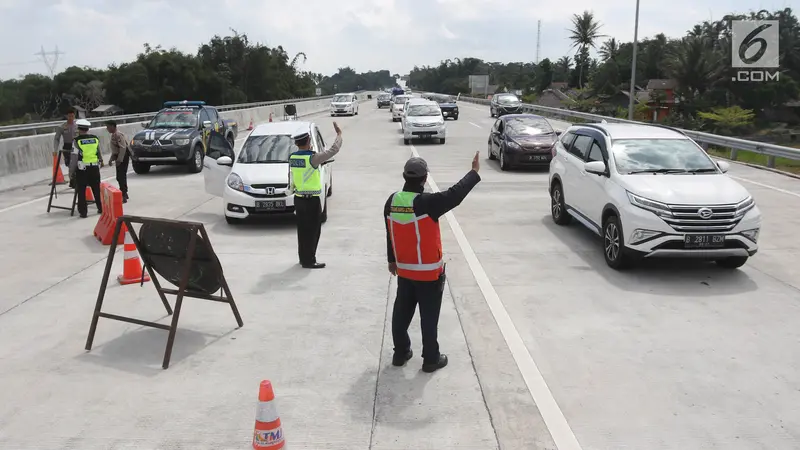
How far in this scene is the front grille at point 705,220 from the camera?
771 centimetres

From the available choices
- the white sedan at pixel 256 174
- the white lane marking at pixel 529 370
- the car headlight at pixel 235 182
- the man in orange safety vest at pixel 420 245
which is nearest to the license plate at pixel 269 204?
the white sedan at pixel 256 174

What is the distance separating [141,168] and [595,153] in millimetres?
12820

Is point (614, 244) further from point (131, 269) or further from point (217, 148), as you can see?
point (217, 148)

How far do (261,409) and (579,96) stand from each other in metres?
87.5

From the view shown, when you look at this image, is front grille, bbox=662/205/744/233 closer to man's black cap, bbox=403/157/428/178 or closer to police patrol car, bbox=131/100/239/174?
man's black cap, bbox=403/157/428/178

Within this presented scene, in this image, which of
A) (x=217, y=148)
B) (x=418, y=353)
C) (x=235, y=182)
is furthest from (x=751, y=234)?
(x=217, y=148)

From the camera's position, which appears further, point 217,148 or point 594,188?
point 217,148

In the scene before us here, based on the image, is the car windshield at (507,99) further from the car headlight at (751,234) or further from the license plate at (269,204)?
the car headlight at (751,234)

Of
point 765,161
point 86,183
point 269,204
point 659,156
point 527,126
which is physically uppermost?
point 659,156

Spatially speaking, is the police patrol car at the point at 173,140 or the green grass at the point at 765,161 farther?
the green grass at the point at 765,161

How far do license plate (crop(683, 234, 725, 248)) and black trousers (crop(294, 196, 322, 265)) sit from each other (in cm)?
448

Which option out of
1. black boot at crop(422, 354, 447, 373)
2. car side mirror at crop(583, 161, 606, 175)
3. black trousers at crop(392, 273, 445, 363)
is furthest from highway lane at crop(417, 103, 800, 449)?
car side mirror at crop(583, 161, 606, 175)

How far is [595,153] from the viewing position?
976 centimetres

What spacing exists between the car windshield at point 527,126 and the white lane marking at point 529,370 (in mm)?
10535
